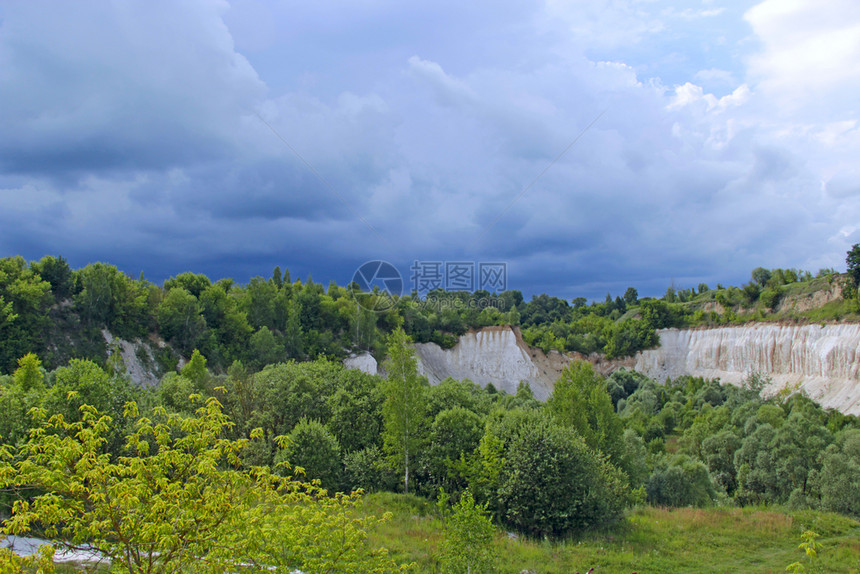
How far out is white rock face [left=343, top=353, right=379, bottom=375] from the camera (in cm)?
8194

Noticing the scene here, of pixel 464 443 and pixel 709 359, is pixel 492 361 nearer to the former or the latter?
pixel 709 359

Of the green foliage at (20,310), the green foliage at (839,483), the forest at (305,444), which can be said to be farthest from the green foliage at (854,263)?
the green foliage at (20,310)

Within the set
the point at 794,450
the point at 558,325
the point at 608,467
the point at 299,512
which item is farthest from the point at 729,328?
the point at 299,512

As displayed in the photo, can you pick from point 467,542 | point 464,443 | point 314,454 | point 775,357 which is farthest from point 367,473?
point 775,357

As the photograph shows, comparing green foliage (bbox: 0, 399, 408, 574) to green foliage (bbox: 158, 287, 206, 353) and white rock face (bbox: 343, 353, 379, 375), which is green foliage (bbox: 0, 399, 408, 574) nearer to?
green foliage (bbox: 158, 287, 206, 353)

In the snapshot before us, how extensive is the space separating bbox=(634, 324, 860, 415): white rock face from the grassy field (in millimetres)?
56634

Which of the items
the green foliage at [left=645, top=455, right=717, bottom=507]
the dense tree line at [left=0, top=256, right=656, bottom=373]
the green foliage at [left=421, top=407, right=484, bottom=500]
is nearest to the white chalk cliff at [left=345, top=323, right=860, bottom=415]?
the dense tree line at [left=0, top=256, right=656, bottom=373]

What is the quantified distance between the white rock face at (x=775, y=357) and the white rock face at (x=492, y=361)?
103 feet

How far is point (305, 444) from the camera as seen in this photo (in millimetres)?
28344

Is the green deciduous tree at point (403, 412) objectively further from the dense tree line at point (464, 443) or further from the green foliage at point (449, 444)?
the green foliage at point (449, 444)

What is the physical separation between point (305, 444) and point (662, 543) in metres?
17.8

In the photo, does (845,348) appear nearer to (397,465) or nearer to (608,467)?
(608,467)

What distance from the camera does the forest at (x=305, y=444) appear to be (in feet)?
28.1

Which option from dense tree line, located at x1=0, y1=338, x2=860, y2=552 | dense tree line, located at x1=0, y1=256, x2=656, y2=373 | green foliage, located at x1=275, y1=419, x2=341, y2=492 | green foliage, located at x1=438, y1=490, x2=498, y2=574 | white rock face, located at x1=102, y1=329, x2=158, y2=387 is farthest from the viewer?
white rock face, located at x1=102, y1=329, x2=158, y2=387
